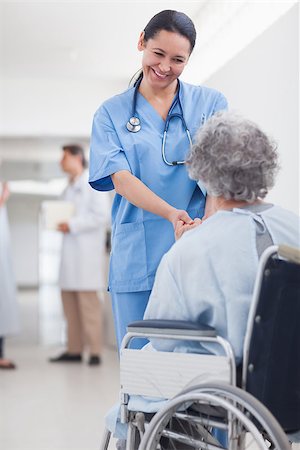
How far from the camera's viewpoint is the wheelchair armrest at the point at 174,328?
1595 millimetres

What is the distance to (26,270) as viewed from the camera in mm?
9523

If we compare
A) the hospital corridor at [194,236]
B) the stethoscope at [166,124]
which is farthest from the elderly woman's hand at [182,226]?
the stethoscope at [166,124]

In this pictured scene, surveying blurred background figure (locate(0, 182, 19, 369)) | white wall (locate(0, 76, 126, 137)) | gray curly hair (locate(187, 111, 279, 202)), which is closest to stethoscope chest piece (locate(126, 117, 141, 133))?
gray curly hair (locate(187, 111, 279, 202))

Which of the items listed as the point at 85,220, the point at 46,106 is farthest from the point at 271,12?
the point at 46,106

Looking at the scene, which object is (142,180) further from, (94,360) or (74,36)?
(94,360)

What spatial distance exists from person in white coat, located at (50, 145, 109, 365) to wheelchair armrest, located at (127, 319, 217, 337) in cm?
407

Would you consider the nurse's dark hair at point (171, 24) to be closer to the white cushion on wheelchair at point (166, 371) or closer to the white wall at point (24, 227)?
the white cushion on wheelchair at point (166, 371)

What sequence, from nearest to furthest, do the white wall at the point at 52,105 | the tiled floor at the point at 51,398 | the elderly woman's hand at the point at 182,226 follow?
the elderly woman's hand at the point at 182,226 → the tiled floor at the point at 51,398 → the white wall at the point at 52,105

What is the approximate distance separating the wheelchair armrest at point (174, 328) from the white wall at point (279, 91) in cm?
139

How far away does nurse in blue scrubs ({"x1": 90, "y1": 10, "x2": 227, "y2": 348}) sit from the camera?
2.19 m

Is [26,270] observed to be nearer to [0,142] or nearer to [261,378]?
[0,142]

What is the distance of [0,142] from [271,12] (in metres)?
4.86

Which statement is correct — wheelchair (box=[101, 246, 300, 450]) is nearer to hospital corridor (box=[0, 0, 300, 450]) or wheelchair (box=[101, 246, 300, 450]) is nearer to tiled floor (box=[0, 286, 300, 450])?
hospital corridor (box=[0, 0, 300, 450])

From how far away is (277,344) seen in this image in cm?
163
